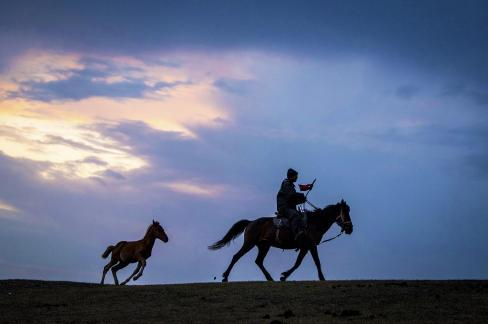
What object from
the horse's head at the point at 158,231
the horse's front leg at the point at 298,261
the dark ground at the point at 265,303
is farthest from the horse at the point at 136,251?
the horse's front leg at the point at 298,261

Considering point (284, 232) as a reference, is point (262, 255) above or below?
below

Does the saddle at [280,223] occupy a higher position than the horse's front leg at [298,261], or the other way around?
the saddle at [280,223]

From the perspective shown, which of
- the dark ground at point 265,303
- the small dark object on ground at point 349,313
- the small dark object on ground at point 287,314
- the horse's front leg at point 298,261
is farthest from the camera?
the horse's front leg at point 298,261

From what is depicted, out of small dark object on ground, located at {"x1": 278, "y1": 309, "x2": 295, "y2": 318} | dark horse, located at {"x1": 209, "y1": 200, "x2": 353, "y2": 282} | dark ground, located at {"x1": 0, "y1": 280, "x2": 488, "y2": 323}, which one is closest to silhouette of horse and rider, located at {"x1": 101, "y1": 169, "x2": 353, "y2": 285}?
dark horse, located at {"x1": 209, "y1": 200, "x2": 353, "y2": 282}

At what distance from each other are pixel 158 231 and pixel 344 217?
7016 mm

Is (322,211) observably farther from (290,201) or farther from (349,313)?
(349,313)

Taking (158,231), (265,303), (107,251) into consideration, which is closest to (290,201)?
(158,231)

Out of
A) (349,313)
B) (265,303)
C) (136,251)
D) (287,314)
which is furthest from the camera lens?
(136,251)

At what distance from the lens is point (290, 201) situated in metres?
28.6

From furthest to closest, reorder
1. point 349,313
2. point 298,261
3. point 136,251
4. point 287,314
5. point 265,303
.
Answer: point 136,251
point 298,261
point 265,303
point 287,314
point 349,313

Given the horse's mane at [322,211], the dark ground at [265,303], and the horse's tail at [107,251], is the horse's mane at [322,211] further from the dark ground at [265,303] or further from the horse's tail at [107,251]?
the horse's tail at [107,251]

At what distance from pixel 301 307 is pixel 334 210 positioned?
8355mm

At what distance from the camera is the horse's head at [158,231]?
3050cm

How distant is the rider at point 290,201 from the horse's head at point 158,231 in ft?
15.7
